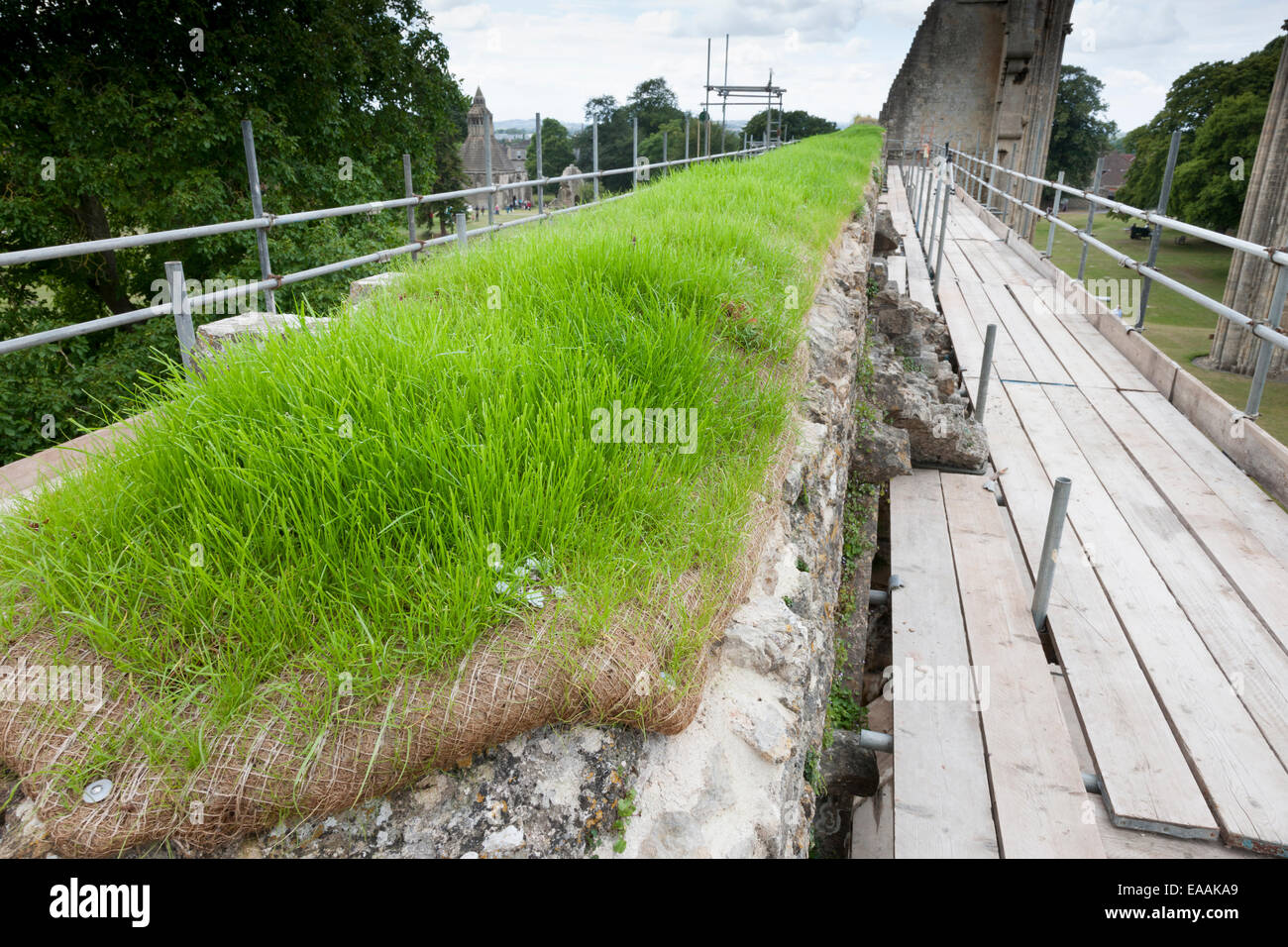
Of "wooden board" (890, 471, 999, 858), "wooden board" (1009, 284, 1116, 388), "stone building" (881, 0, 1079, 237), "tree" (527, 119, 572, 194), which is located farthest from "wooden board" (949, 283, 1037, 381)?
"tree" (527, 119, 572, 194)

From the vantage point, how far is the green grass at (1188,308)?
20.1 m

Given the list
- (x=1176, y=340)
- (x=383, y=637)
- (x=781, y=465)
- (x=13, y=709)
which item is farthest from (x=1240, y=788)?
(x=1176, y=340)

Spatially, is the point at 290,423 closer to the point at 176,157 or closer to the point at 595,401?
the point at 595,401

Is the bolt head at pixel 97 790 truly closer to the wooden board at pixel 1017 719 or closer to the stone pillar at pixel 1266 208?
the wooden board at pixel 1017 719

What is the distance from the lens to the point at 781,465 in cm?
277

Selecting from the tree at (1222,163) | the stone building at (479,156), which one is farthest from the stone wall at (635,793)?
the stone building at (479,156)

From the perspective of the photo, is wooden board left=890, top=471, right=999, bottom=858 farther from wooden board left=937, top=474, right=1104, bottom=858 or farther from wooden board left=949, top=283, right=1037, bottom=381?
wooden board left=949, top=283, right=1037, bottom=381

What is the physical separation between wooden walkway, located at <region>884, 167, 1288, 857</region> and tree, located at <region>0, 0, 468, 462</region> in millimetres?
9504

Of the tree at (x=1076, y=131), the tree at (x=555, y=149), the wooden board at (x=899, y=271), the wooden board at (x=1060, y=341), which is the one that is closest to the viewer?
the wooden board at (x=1060, y=341)

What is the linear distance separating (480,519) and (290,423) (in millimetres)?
642

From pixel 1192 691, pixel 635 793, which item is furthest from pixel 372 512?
pixel 1192 691

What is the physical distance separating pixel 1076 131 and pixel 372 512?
7677 centimetres

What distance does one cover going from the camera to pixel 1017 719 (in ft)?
9.66

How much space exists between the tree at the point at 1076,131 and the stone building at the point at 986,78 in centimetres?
3322
